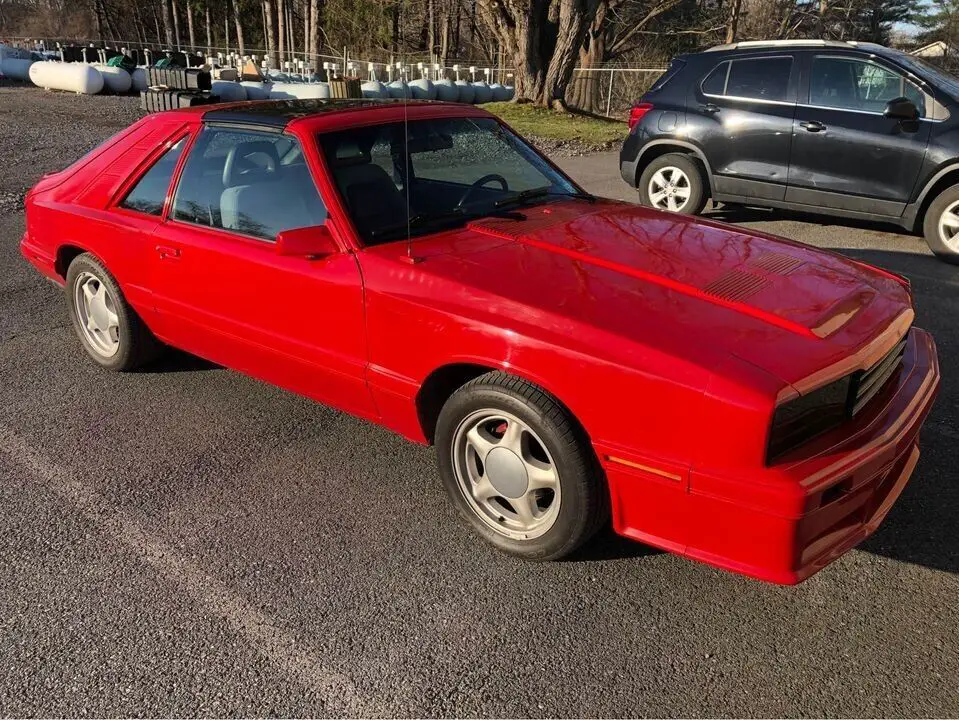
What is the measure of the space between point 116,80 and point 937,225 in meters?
21.5

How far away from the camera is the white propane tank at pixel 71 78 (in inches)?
828

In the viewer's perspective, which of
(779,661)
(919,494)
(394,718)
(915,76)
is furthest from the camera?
(915,76)

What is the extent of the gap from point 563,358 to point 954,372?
3.11m

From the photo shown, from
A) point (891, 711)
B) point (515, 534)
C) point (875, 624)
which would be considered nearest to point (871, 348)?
point (875, 624)

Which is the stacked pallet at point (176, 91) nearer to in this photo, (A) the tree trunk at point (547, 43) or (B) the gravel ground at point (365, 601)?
(B) the gravel ground at point (365, 601)

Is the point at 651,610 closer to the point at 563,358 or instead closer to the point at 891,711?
the point at 891,711

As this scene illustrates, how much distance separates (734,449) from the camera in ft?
7.59

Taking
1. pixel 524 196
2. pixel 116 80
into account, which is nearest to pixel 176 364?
pixel 524 196

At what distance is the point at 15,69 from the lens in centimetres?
2492

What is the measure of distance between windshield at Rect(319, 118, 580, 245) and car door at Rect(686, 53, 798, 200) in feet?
14.1

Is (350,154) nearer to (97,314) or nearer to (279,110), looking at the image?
(279,110)

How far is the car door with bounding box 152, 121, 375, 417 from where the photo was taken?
129 inches

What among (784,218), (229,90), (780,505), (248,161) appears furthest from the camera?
(229,90)

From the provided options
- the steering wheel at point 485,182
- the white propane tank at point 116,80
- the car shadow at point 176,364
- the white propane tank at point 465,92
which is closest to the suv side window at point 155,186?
the car shadow at point 176,364
